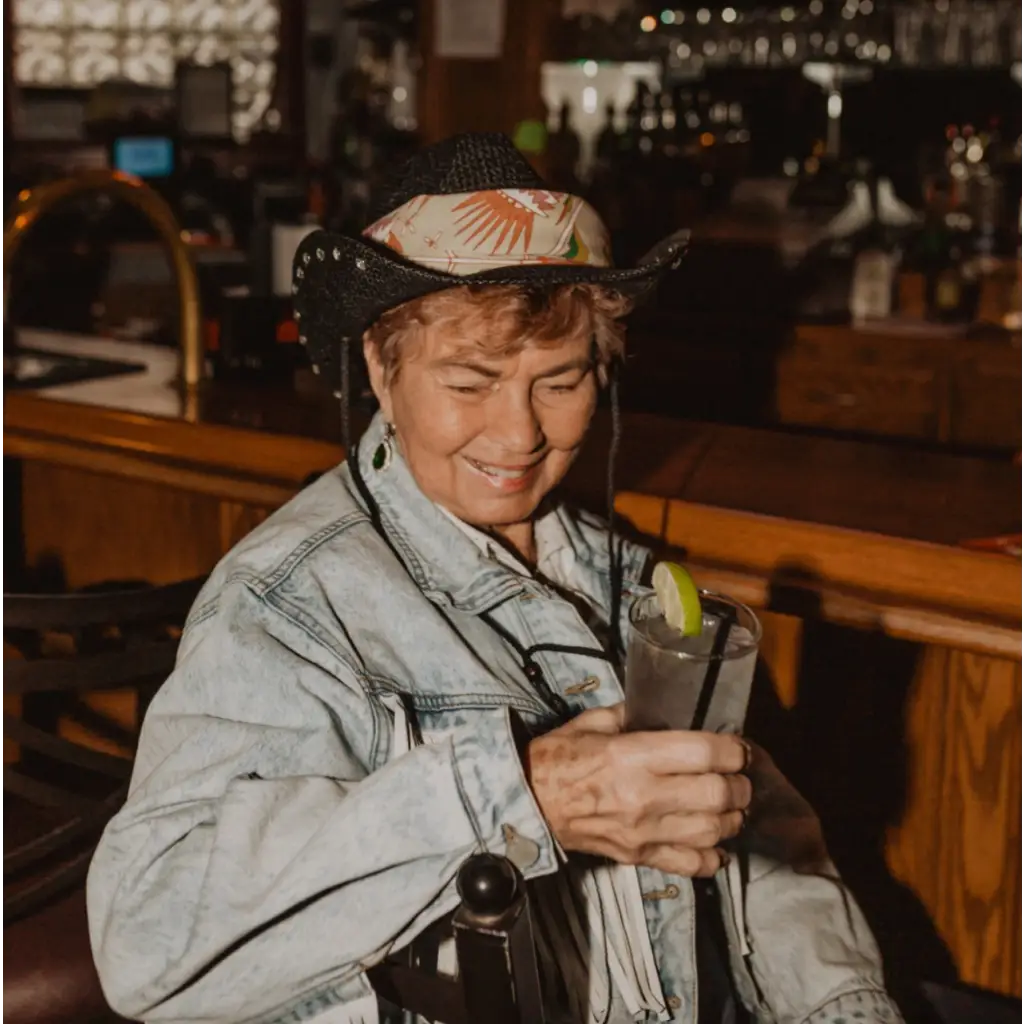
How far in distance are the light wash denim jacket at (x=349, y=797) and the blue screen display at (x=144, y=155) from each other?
408 cm

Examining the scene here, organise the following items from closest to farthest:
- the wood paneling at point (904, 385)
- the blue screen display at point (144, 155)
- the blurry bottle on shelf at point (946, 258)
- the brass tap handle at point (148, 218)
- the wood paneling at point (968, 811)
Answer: the wood paneling at point (968, 811), the brass tap handle at point (148, 218), the wood paneling at point (904, 385), the blurry bottle on shelf at point (946, 258), the blue screen display at point (144, 155)

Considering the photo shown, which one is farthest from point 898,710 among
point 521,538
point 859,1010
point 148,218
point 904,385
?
point 904,385

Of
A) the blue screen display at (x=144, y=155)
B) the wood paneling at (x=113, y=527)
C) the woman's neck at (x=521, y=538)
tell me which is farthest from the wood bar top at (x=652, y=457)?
the blue screen display at (x=144, y=155)

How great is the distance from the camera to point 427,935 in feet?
3.99

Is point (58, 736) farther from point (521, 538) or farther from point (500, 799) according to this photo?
point (500, 799)

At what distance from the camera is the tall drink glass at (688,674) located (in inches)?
43.3

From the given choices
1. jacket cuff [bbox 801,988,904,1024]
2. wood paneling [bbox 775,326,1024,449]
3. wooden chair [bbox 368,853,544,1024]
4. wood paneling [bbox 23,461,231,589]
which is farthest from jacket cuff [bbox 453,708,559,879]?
wood paneling [bbox 775,326,1024,449]

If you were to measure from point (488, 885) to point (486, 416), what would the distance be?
0.56 metres

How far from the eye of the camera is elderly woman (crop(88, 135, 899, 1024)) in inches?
42.4

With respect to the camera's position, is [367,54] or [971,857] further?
[367,54]

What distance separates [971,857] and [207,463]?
1.22 meters

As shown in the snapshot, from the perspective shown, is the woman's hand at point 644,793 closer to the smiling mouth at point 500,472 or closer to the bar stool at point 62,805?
the smiling mouth at point 500,472

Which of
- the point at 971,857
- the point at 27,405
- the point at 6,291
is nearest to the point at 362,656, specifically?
the point at 971,857

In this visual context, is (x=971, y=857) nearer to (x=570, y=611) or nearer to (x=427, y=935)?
(x=570, y=611)
